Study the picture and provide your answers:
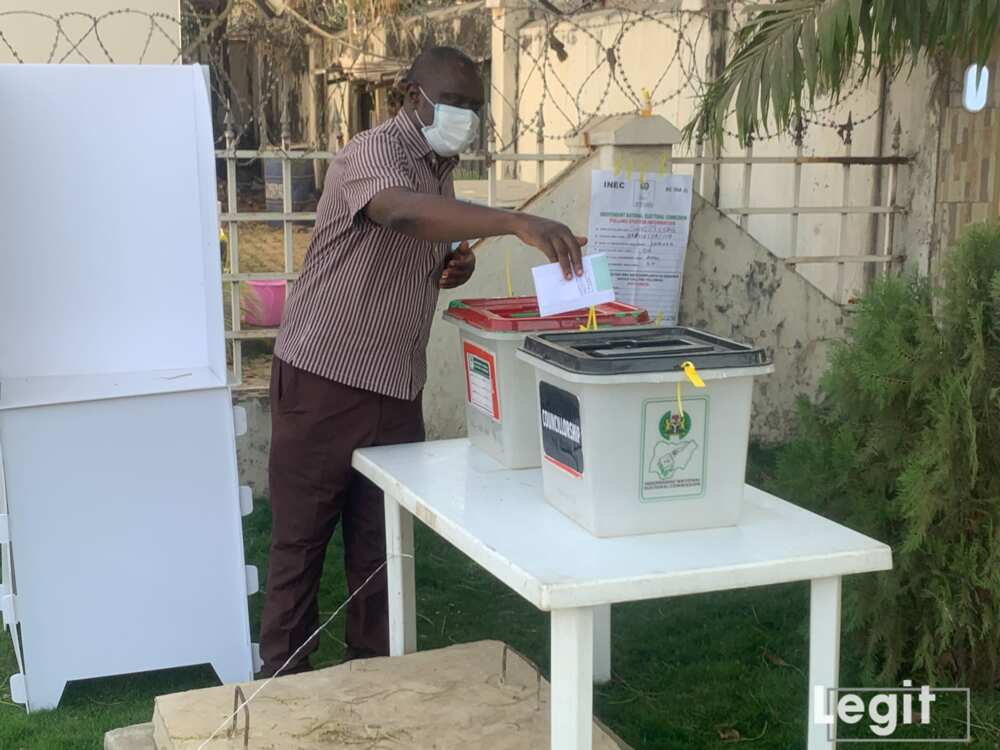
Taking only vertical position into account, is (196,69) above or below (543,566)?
above

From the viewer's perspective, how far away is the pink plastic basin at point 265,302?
5.36 meters

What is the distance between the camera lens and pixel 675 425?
6.95ft

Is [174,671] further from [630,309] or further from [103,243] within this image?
[630,309]

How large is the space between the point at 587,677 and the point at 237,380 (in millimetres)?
1796

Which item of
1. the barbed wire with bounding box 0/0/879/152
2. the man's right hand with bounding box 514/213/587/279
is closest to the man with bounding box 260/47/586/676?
the man's right hand with bounding box 514/213/587/279

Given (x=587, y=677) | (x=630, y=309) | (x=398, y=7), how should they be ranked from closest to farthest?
(x=587, y=677) → (x=630, y=309) → (x=398, y=7)

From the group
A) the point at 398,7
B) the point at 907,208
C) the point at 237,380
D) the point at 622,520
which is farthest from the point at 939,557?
the point at 398,7

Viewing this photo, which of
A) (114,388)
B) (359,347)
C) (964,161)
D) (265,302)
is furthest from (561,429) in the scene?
(964,161)

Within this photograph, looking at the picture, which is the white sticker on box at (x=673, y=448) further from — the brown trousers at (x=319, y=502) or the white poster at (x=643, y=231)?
the white poster at (x=643, y=231)

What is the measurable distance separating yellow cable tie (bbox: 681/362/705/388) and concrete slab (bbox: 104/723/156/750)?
57.1 inches

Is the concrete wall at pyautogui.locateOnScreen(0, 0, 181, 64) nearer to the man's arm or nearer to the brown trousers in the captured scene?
the brown trousers

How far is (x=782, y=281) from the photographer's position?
582cm

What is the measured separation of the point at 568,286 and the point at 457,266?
2.73 ft

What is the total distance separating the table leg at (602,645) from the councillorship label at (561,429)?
3.93 ft
